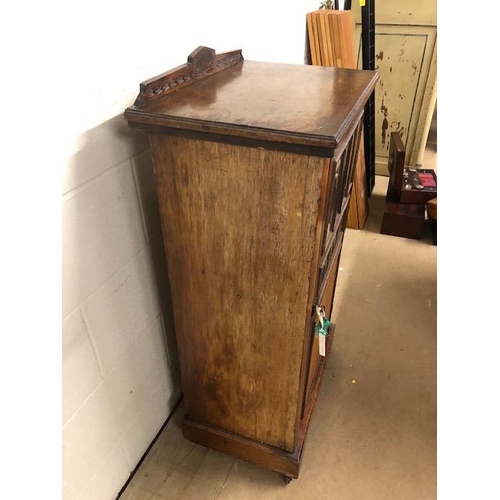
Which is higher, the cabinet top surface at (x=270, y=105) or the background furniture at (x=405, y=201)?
the cabinet top surface at (x=270, y=105)

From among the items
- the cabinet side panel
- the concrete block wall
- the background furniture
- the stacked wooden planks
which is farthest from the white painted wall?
the background furniture

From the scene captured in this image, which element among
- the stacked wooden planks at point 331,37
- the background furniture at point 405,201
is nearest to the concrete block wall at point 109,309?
the stacked wooden planks at point 331,37

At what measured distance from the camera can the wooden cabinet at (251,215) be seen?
745 mm

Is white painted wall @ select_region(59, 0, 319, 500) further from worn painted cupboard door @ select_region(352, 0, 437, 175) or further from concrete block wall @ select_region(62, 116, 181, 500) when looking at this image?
worn painted cupboard door @ select_region(352, 0, 437, 175)

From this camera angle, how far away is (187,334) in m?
1.10

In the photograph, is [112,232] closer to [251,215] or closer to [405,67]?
[251,215]

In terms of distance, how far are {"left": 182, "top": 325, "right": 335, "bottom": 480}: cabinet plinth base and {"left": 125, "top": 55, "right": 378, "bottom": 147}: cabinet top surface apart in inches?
34.5

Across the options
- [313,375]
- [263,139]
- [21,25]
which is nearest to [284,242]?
[263,139]

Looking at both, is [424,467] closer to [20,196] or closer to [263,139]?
[263,139]

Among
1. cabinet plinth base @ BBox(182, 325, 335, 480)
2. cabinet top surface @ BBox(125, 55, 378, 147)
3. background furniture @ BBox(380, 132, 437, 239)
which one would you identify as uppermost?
cabinet top surface @ BBox(125, 55, 378, 147)

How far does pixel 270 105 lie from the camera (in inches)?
31.7

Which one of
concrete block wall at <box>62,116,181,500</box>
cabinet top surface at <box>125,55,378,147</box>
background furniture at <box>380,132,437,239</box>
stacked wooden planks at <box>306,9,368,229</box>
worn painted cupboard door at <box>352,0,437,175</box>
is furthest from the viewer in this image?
worn painted cupboard door at <box>352,0,437,175</box>

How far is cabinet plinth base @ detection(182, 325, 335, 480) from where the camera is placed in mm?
1178

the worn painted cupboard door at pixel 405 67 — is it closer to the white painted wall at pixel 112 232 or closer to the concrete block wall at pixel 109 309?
the white painted wall at pixel 112 232
